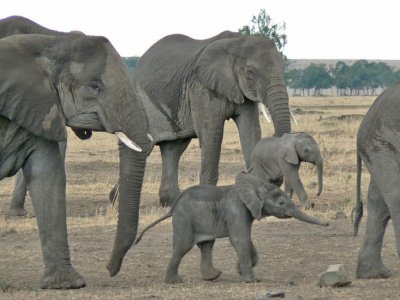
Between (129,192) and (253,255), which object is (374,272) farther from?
(129,192)

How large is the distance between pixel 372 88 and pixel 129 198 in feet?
400

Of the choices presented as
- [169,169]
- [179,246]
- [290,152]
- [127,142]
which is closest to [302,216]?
[179,246]

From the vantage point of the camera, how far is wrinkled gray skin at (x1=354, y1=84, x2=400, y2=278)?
8828 millimetres

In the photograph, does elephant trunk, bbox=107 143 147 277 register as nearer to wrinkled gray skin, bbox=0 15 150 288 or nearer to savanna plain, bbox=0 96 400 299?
wrinkled gray skin, bbox=0 15 150 288

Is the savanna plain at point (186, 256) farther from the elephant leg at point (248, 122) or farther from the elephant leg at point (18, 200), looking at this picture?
the elephant leg at point (248, 122)

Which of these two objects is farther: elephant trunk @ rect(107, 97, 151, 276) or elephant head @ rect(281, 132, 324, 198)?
elephant head @ rect(281, 132, 324, 198)

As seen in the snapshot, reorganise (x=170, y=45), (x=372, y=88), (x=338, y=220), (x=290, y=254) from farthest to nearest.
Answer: (x=372, y=88)
(x=170, y=45)
(x=338, y=220)
(x=290, y=254)

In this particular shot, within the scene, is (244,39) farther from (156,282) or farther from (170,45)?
(156,282)

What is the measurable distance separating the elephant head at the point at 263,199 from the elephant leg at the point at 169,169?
5765 millimetres

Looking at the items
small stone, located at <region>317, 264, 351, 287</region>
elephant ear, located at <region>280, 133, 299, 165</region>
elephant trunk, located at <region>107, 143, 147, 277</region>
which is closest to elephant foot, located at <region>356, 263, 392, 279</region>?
small stone, located at <region>317, 264, 351, 287</region>

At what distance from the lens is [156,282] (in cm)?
897

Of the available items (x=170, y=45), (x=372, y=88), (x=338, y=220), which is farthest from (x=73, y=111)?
(x=372, y=88)

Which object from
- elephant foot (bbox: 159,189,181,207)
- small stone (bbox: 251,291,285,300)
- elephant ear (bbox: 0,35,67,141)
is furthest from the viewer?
elephant foot (bbox: 159,189,181,207)

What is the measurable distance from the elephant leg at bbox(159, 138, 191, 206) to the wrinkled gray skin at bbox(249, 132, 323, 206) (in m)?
1.22
